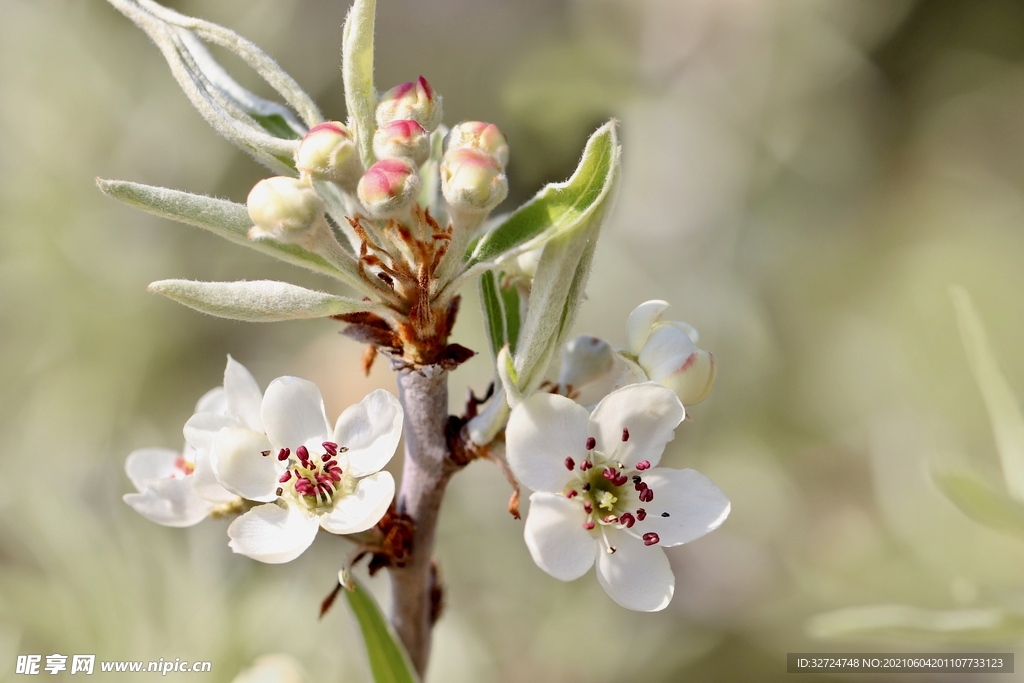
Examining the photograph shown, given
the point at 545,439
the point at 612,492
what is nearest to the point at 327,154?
the point at 545,439

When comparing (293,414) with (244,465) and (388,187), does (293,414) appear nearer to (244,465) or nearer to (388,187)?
(244,465)

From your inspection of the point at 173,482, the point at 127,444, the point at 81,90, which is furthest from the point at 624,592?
the point at 81,90

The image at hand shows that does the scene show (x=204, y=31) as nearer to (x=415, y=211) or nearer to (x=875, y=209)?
(x=415, y=211)

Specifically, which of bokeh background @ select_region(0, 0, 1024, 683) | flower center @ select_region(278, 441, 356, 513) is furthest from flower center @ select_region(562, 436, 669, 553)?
bokeh background @ select_region(0, 0, 1024, 683)

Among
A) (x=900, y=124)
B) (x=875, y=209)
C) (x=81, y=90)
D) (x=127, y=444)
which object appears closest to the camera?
(x=127, y=444)

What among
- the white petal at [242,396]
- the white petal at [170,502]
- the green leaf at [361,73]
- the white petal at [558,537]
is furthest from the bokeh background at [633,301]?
the green leaf at [361,73]
